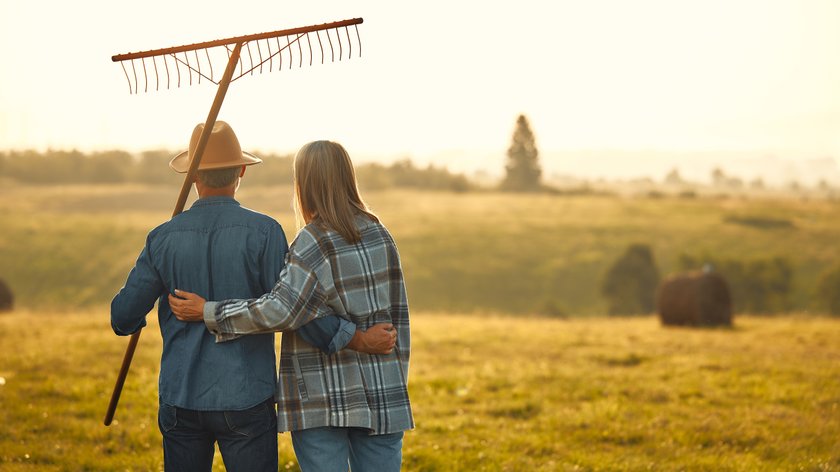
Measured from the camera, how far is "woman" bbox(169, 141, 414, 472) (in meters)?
4.54

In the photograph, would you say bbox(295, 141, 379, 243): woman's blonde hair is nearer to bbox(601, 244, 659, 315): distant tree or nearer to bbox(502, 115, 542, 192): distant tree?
bbox(601, 244, 659, 315): distant tree

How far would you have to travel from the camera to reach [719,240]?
49.8m

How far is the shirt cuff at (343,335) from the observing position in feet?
15.0

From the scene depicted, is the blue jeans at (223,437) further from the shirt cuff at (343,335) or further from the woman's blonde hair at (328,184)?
the woman's blonde hair at (328,184)

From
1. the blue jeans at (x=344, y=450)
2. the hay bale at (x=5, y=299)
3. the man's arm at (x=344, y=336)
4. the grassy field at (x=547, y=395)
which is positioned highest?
the man's arm at (x=344, y=336)

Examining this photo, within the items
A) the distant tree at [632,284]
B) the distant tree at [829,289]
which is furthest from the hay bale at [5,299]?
the distant tree at [829,289]

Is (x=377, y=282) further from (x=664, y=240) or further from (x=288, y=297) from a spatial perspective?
(x=664, y=240)

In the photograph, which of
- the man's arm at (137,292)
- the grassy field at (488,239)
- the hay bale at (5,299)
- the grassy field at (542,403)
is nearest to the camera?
the man's arm at (137,292)

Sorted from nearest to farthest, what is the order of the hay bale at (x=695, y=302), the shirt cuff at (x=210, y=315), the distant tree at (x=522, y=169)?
the shirt cuff at (x=210, y=315)
the hay bale at (x=695, y=302)
the distant tree at (x=522, y=169)

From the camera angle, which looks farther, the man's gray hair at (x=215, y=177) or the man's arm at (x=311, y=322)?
the man's gray hair at (x=215, y=177)

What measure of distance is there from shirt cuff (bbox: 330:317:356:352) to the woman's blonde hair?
43 centimetres

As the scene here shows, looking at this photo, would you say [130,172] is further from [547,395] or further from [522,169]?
[547,395]

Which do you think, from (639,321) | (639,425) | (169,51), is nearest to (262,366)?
(169,51)

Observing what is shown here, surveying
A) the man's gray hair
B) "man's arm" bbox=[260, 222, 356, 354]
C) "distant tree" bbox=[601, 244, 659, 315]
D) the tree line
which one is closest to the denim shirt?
"man's arm" bbox=[260, 222, 356, 354]
